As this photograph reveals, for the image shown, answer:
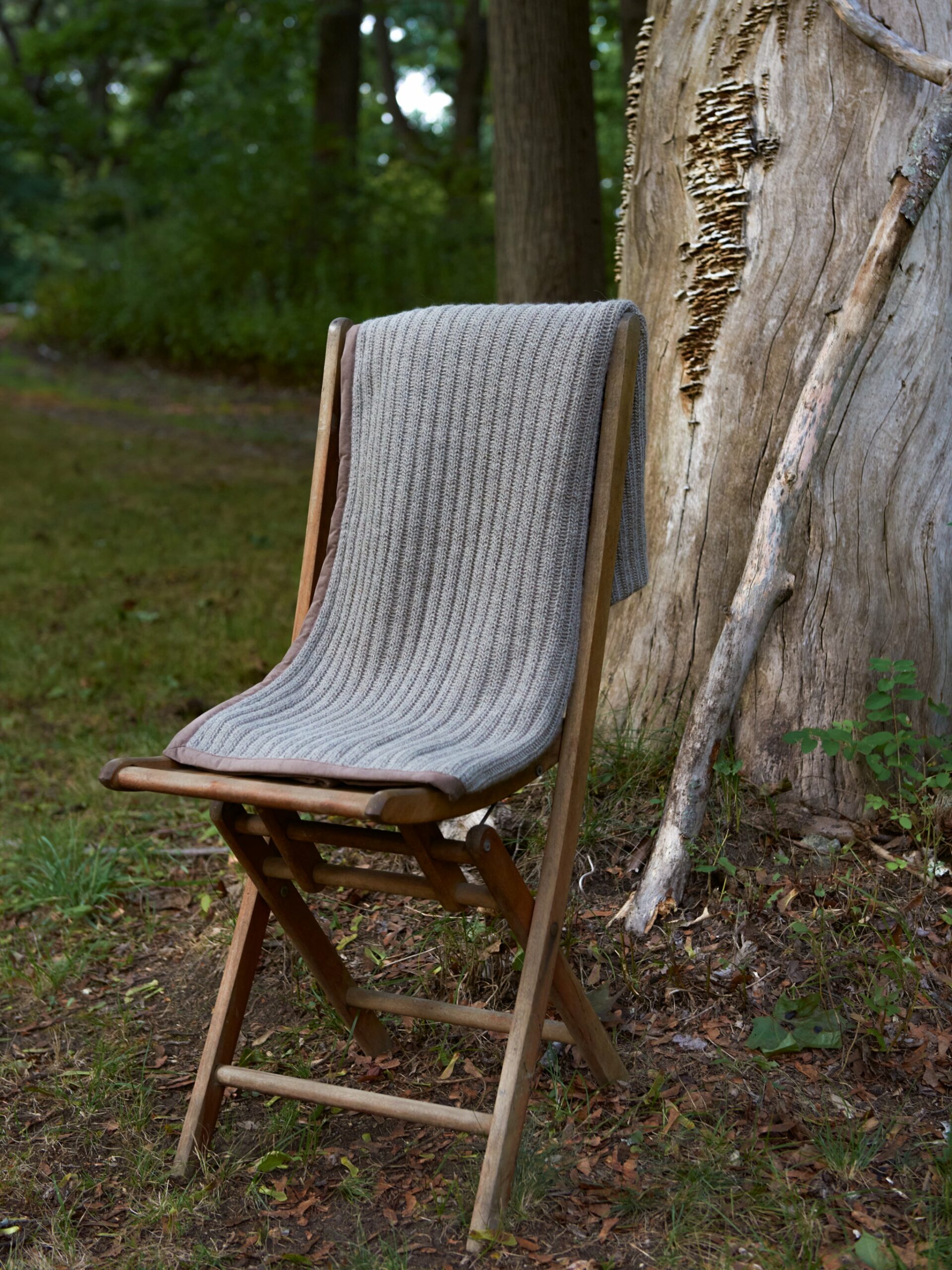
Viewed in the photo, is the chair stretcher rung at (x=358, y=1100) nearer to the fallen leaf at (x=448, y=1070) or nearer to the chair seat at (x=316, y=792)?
the fallen leaf at (x=448, y=1070)

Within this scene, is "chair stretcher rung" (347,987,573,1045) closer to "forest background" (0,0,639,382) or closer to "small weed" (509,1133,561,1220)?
"small weed" (509,1133,561,1220)

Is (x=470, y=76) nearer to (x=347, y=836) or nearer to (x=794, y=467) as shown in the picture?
(x=794, y=467)

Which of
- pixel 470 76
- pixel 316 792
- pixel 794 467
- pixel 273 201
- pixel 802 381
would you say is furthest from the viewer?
pixel 470 76

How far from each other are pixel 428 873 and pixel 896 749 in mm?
1192

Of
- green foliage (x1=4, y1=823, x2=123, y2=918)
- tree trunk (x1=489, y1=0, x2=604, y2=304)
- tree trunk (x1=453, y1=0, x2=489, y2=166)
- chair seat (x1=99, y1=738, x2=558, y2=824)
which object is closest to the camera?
chair seat (x1=99, y1=738, x2=558, y2=824)

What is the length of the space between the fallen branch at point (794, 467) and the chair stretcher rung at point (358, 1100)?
2.50ft

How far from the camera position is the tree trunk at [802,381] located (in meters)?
2.88

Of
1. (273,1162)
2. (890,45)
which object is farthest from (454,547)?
(890,45)

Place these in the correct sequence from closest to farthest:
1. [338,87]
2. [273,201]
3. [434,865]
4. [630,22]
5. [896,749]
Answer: [434,865]
[896,749]
[630,22]
[273,201]
[338,87]

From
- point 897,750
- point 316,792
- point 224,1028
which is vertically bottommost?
point 224,1028

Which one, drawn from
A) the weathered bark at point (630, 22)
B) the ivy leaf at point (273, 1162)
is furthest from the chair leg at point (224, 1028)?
the weathered bark at point (630, 22)

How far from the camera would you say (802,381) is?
2.92 meters

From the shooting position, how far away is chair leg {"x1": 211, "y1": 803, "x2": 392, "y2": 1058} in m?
2.13

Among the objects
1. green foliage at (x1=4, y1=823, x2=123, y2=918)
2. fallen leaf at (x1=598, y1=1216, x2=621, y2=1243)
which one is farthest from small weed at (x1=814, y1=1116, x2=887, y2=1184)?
green foliage at (x1=4, y1=823, x2=123, y2=918)
